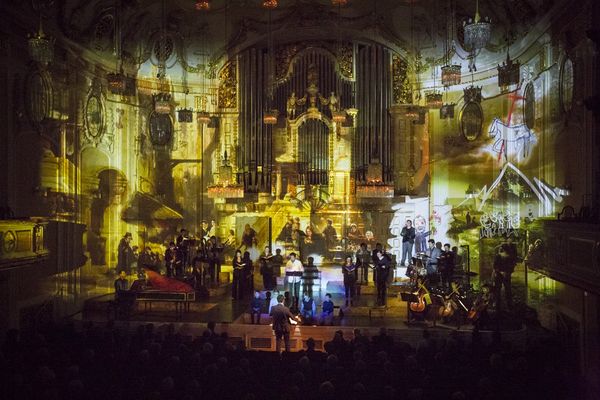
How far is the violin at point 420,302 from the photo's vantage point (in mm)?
15875

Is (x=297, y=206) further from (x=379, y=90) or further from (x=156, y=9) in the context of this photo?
(x=156, y=9)

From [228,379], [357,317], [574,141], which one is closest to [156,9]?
[357,317]

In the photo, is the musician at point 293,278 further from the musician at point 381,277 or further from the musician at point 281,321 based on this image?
the musician at point 281,321

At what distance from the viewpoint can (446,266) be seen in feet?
56.1

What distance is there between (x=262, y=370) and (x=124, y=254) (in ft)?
39.6

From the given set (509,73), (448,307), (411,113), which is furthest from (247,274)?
(509,73)

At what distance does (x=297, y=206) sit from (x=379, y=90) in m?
5.38

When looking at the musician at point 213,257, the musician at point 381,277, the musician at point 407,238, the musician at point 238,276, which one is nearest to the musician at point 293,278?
the musician at point 238,276

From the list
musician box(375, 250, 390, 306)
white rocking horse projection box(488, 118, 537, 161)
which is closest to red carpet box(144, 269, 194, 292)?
musician box(375, 250, 390, 306)

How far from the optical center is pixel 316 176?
23.2 m

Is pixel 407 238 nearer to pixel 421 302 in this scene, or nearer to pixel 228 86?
pixel 421 302

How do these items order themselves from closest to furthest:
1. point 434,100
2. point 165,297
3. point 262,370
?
point 262,370 → point 165,297 → point 434,100

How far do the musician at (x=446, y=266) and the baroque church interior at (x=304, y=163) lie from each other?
0.50 feet

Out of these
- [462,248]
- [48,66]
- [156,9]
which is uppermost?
[156,9]
